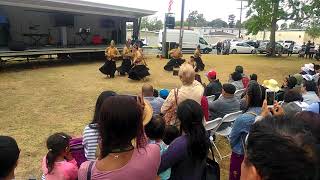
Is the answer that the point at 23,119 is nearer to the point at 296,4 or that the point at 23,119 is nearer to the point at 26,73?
the point at 26,73

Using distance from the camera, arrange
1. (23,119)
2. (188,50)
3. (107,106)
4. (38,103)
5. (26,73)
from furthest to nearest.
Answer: (188,50), (26,73), (38,103), (23,119), (107,106)

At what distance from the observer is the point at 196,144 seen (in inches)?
112

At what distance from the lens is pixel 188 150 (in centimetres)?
283

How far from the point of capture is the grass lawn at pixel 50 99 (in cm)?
644

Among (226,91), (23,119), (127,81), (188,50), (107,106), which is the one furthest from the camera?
(188,50)

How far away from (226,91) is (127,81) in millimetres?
8991

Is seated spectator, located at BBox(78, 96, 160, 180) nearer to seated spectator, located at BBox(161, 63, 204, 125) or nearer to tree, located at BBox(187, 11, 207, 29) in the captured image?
seated spectator, located at BBox(161, 63, 204, 125)

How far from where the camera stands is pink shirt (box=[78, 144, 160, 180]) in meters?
2.00

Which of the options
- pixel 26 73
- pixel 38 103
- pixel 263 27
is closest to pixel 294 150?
pixel 38 103

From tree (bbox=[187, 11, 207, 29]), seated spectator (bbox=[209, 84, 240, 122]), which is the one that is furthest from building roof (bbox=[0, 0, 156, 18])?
tree (bbox=[187, 11, 207, 29])

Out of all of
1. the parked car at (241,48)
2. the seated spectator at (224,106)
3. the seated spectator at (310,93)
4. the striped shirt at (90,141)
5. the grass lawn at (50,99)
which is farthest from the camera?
the parked car at (241,48)

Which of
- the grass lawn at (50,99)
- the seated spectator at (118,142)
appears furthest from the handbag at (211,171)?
the grass lawn at (50,99)

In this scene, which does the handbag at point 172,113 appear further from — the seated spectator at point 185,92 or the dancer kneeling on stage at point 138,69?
the dancer kneeling on stage at point 138,69

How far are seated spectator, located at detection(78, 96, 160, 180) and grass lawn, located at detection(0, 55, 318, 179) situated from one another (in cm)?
342
